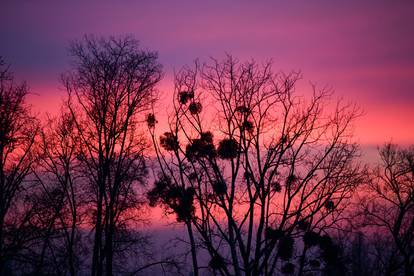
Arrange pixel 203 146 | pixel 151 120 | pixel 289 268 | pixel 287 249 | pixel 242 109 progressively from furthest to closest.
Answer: pixel 289 268 < pixel 151 120 < pixel 287 249 < pixel 203 146 < pixel 242 109

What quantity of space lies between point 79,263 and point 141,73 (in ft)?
29.4

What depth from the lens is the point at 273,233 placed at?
49.6 ft

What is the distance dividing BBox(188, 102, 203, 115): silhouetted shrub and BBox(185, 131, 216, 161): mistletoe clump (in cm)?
80

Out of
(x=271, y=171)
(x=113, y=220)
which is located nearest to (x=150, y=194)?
(x=113, y=220)

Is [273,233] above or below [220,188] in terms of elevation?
below

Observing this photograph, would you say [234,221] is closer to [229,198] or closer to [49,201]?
[229,198]

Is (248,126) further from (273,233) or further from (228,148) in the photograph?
(273,233)

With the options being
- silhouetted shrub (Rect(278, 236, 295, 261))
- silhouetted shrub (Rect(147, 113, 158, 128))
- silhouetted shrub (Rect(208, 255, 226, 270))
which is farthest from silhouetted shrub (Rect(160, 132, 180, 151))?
silhouetted shrub (Rect(278, 236, 295, 261))

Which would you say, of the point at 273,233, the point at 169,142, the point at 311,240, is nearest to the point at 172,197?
the point at 169,142

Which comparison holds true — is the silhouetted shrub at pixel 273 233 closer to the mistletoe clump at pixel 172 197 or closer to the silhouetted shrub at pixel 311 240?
the silhouetted shrub at pixel 311 240

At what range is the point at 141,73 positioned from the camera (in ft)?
56.6

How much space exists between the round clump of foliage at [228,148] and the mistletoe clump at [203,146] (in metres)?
0.36

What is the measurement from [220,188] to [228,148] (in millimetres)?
1423

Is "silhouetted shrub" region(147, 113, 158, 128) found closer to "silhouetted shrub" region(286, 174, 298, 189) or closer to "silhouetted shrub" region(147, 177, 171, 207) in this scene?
"silhouetted shrub" region(147, 177, 171, 207)
